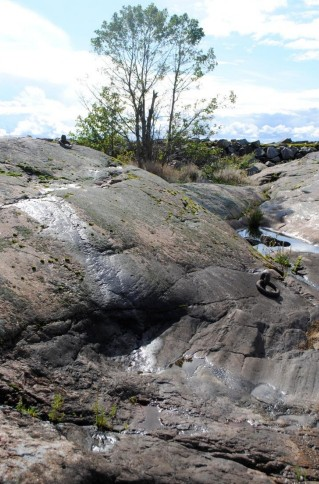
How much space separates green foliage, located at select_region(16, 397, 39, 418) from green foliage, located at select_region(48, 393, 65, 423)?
11 centimetres

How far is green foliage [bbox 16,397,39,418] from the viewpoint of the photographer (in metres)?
3.98

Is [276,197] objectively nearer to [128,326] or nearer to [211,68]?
[211,68]

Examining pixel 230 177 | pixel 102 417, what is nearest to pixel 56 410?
pixel 102 417

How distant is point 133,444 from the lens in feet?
12.9

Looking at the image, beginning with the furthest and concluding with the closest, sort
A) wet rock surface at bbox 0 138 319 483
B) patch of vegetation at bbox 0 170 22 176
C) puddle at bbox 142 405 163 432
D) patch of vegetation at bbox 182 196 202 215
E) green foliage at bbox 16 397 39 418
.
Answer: patch of vegetation at bbox 182 196 202 215 < patch of vegetation at bbox 0 170 22 176 < puddle at bbox 142 405 163 432 < green foliage at bbox 16 397 39 418 < wet rock surface at bbox 0 138 319 483

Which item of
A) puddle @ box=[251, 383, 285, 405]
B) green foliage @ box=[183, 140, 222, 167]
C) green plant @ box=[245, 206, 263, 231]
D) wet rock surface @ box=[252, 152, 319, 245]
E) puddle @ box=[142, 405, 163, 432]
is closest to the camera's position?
puddle @ box=[142, 405, 163, 432]

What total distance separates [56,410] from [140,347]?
1384mm

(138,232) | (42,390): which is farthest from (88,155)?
(42,390)

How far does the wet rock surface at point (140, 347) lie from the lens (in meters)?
3.84

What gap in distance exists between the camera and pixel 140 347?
17.4 feet

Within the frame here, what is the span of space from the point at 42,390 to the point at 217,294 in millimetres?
2712

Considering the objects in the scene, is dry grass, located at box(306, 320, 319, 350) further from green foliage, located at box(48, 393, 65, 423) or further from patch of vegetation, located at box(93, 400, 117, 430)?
green foliage, located at box(48, 393, 65, 423)

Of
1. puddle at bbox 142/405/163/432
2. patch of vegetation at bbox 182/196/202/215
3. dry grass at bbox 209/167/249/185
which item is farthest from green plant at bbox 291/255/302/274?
dry grass at bbox 209/167/249/185

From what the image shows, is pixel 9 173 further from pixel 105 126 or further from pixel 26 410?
pixel 105 126
